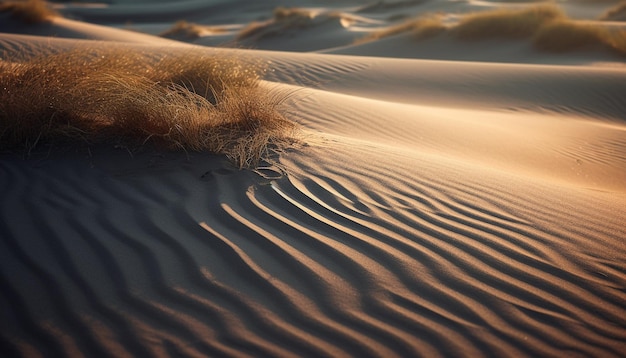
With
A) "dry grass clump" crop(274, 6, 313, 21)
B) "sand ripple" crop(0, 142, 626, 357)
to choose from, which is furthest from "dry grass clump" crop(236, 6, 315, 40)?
"sand ripple" crop(0, 142, 626, 357)

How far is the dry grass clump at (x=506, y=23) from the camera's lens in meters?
15.7

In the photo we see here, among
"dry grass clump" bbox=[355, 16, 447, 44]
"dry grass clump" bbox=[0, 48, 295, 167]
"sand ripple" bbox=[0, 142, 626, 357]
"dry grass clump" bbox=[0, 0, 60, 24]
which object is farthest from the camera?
"dry grass clump" bbox=[0, 0, 60, 24]

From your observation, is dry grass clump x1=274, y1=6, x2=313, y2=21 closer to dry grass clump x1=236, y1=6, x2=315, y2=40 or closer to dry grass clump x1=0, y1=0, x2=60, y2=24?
dry grass clump x1=236, y1=6, x2=315, y2=40

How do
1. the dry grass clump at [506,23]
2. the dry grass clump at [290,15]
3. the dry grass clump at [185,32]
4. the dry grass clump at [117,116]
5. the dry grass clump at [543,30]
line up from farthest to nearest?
1. the dry grass clump at [290,15]
2. the dry grass clump at [185,32]
3. the dry grass clump at [506,23]
4. the dry grass clump at [543,30]
5. the dry grass clump at [117,116]

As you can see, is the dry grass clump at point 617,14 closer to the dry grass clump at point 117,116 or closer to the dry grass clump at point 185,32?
the dry grass clump at point 185,32

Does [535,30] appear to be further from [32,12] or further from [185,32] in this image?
[32,12]

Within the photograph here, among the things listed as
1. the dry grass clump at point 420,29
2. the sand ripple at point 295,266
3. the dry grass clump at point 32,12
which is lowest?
the sand ripple at point 295,266

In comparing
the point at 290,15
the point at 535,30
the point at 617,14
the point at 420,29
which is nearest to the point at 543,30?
the point at 535,30

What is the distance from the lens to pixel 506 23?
1608cm

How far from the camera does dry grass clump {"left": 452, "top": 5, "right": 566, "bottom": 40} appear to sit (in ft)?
51.5

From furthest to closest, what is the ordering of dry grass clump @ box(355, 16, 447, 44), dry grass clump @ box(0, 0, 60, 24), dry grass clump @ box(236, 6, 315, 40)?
dry grass clump @ box(236, 6, 315, 40)
dry grass clump @ box(0, 0, 60, 24)
dry grass clump @ box(355, 16, 447, 44)

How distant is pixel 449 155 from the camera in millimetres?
5016

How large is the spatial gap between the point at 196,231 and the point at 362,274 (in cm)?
104

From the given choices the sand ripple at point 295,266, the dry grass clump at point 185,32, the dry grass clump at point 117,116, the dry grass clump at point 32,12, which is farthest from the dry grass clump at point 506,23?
the dry grass clump at point 32,12
